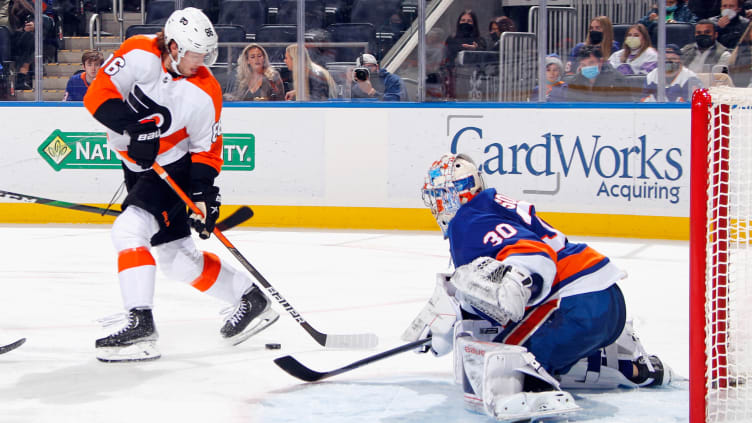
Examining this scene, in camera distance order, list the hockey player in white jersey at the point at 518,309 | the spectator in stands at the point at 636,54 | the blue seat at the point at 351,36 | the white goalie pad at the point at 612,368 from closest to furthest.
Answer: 1. the hockey player in white jersey at the point at 518,309
2. the white goalie pad at the point at 612,368
3. the spectator in stands at the point at 636,54
4. the blue seat at the point at 351,36

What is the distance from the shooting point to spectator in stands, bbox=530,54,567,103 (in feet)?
21.0

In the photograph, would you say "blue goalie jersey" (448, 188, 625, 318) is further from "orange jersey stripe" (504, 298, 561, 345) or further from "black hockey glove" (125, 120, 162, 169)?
"black hockey glove" (125, 120, 162, 169)

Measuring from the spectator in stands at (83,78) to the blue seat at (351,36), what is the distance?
5.43ft

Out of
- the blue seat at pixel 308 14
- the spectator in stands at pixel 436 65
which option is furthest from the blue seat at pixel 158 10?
the spectator in stands at pixel 436 65

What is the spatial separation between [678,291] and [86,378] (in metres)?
2.67

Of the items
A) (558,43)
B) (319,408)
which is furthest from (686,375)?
(558,43)

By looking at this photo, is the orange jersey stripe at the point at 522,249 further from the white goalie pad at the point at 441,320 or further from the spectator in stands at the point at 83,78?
the spectator in stands at the point at 83,78

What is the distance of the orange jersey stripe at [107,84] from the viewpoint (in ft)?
10.4

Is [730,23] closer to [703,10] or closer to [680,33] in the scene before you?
[703,10]

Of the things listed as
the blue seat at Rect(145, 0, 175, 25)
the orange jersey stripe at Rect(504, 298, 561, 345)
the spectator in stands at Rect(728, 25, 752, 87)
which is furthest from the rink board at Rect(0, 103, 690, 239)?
the orange jersey stripe at Rect(504, 298, 561, 345)

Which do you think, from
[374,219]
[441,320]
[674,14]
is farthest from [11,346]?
[674,14]

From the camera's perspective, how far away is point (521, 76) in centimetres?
646

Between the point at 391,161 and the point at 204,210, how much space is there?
3.42 metres

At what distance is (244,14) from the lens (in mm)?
7055
